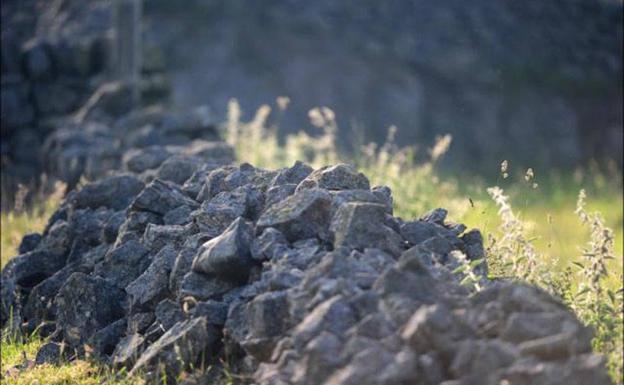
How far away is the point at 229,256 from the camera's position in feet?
14.9

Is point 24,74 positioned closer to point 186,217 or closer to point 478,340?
point 186,217

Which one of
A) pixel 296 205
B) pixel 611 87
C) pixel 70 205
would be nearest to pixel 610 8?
pixel 611 87

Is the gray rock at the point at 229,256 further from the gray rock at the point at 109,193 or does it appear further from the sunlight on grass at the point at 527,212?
the gray rock at the point at 109,193

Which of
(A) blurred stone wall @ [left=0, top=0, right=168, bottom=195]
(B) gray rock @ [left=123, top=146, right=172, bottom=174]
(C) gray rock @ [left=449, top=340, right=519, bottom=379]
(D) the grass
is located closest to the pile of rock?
(C) gray rock @ [left=449, top=340, right=519, bottom=379]

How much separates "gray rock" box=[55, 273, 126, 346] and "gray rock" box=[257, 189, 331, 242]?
1.01 meters

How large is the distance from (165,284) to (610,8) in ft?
40.0

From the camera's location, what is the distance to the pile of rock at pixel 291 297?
12.1ft

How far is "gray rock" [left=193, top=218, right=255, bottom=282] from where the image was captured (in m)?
4.57

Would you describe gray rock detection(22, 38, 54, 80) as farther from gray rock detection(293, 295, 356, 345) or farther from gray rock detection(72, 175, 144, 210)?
gray rock detection(293, 295, 356, 345)

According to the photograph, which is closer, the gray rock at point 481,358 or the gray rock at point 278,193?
the gray rock at point 481,358

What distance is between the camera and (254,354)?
4.15 m

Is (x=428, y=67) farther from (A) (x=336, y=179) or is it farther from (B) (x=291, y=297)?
(B) (x=291, y=297)

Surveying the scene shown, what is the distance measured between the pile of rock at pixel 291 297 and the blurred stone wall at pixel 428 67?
9.84 metres

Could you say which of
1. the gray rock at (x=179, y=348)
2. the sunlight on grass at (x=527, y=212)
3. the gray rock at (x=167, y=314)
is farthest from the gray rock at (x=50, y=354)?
the sunlight on grass at (x=527, y=212)
